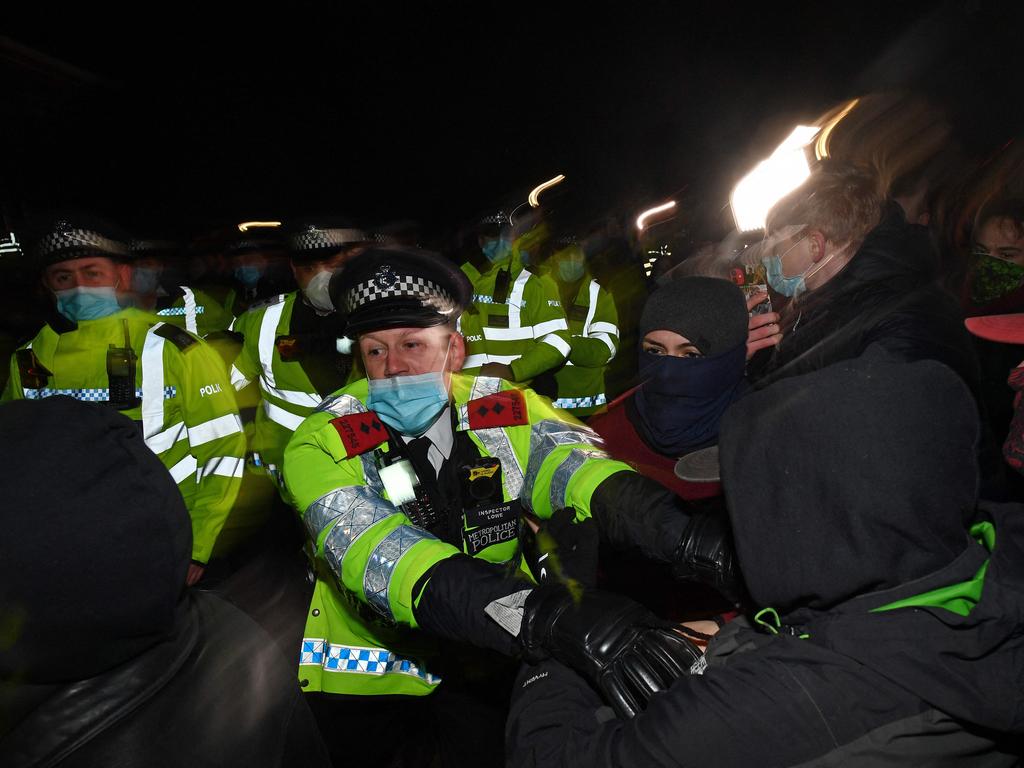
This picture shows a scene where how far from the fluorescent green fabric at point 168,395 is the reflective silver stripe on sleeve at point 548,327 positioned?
2.47 m

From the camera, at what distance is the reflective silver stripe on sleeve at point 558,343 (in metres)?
4.32

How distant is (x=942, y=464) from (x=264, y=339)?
3616mm

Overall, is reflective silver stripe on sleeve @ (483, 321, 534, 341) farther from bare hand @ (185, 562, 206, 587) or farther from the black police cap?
bare hand @ (185, 562, 206, 587)

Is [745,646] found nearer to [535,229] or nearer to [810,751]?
[810,751]

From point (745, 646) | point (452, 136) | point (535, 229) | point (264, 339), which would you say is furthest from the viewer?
point (452, 136)

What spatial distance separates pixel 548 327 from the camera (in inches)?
177

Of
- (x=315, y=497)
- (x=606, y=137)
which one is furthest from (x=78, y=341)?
(x=606, y=137)

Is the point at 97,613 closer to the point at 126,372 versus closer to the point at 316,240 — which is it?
the point at 126,372

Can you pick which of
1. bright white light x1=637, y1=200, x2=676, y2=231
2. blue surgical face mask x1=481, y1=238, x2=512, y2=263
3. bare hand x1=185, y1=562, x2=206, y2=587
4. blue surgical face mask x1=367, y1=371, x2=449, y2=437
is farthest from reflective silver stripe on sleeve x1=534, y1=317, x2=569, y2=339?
bright white light x1=637, y1=200, x2=676, y2=231

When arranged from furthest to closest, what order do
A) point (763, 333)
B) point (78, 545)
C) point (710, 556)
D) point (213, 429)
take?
point (763, 333), point (213, 429), point (710, 556), point (78, 545)

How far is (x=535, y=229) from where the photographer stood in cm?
537

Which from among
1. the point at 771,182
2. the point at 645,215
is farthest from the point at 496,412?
the point at 645,215

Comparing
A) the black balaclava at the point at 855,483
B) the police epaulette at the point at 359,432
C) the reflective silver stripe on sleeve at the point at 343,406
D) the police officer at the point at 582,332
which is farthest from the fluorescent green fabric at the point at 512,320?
the black balaclava at the point at 855,483

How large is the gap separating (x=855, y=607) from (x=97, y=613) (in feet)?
4.34
